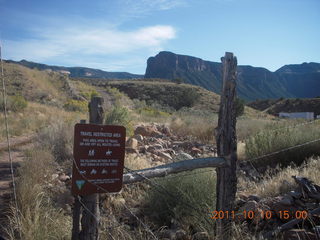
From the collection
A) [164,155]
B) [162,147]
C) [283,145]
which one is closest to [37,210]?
[164,155]

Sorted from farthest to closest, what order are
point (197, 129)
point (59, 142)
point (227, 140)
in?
point (197, 129) < point (59, 142) < point (227, 140)

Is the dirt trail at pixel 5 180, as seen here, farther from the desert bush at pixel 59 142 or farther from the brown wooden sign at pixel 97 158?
the brown wooden sign at pixel 97 158

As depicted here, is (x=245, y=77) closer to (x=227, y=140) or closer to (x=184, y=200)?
(x=184, y=200)

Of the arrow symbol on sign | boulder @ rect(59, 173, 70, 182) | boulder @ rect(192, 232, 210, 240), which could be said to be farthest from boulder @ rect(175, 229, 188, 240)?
boulder @ rect(59, 173, 70, 182)

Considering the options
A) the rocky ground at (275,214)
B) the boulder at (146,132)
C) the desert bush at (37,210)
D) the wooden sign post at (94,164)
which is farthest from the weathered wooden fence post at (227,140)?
the boulder at (146,132)

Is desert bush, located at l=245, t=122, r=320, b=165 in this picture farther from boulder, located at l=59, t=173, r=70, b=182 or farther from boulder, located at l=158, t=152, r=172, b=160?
boulder, located at l=59, t=173, r=70, b=182

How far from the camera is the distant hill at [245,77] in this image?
14062cm

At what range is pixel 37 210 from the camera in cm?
410

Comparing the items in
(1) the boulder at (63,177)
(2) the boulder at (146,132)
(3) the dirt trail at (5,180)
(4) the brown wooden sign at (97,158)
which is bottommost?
(3) the dirt trail at (5,180)

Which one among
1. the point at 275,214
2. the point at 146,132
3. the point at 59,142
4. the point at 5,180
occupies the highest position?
the point at 146,132

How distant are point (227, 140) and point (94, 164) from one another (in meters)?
1.66

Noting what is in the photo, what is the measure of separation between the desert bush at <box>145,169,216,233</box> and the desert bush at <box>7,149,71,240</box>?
52.0 inches

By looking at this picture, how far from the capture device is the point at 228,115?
360 cm

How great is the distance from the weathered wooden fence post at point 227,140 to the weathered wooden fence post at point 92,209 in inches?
58.7
